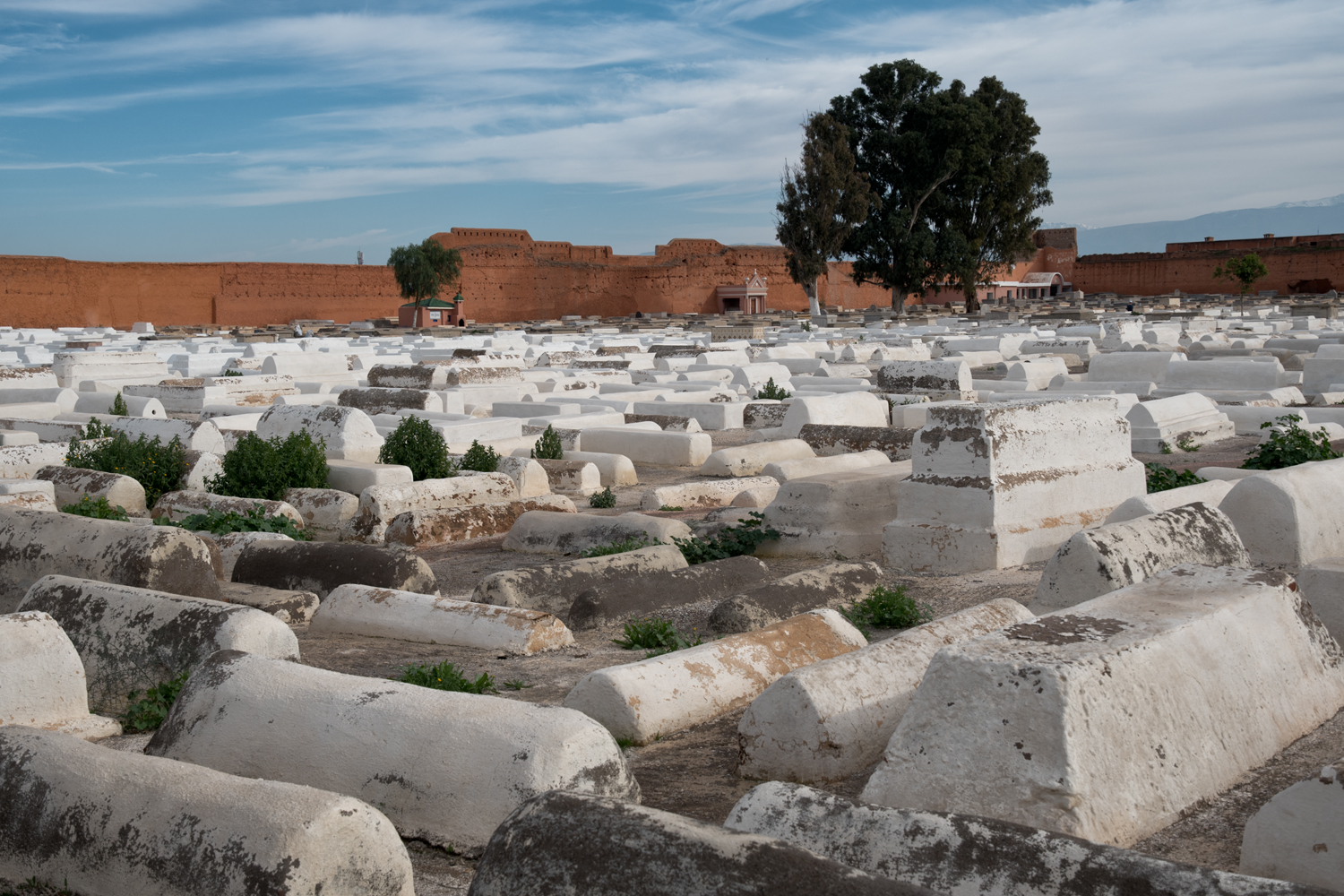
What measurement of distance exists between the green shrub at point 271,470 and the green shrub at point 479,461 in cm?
121

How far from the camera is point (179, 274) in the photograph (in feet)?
157

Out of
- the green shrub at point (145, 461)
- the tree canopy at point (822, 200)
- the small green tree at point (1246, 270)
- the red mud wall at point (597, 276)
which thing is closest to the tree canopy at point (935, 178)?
the tree canopy at point (822, 200)

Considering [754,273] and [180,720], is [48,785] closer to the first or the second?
[180,720]

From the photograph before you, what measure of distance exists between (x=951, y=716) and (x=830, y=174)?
38.7 meters

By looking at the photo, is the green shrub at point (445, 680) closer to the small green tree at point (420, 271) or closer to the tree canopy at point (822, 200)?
the tree canopy at point (822, 200)

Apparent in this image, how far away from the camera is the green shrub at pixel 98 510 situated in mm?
7777

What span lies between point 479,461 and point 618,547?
10.4 ft

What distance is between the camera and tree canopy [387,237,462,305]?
5016 centimetres

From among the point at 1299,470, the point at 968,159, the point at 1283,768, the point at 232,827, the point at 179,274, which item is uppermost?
the point at 968,159

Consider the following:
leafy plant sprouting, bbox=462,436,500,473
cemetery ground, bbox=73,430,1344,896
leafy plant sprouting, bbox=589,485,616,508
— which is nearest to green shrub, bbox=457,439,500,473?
leafy plant sprouting, bbox=462,436,500,473

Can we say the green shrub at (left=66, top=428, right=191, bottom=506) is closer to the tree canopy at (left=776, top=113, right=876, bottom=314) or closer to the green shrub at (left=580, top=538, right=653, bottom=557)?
the green shrub at (left=580, top=538, right=653, bottom=557)

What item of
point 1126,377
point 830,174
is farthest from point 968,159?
point 1126,377

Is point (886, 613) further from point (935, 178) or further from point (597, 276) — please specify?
point (597, 276)

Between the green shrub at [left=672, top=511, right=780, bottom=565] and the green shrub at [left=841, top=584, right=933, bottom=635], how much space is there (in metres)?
1.49
